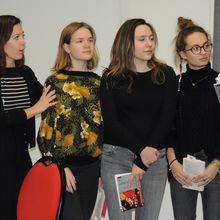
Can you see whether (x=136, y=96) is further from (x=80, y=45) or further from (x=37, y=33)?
(x=37, y=33)

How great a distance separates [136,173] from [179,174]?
29cm

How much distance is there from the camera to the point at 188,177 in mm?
2219

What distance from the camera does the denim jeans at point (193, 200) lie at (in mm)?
2199

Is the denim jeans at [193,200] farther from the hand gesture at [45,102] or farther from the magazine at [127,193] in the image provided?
the hand gesture at [45,102]

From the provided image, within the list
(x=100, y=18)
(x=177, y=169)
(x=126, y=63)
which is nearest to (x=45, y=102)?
(x=126, y=63)

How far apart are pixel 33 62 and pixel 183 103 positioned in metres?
1.62

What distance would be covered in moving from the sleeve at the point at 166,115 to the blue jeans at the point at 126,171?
0.37 ft

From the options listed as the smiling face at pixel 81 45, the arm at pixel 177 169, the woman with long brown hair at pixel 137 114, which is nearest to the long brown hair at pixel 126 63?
the woman with long brown hair at pixel 137 114

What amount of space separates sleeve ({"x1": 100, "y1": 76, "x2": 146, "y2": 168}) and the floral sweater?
0.29ft

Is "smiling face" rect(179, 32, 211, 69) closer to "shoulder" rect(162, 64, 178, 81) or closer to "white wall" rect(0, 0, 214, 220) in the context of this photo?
"shoulder" rect(162, 64, 178, 81)

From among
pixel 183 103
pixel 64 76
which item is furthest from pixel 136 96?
pixel 64 76

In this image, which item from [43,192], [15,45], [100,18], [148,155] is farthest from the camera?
[100,18]

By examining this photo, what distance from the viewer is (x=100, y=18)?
3.29m

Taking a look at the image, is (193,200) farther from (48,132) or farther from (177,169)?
(48,132)
